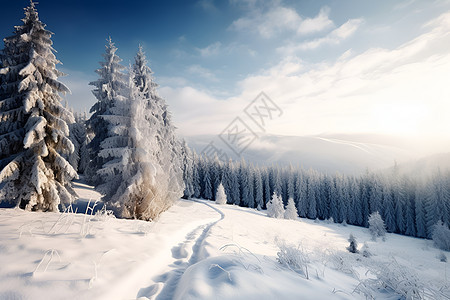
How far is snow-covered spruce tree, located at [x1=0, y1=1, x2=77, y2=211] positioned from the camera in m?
9.78

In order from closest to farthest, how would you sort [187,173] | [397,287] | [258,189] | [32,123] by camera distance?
[397,287] < [32,123] < [187,173] < [258,189]

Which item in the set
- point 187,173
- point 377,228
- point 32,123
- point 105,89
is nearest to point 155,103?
point 105,89

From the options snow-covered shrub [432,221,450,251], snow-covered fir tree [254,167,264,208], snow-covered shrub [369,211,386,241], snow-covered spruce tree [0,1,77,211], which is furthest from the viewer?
snow-covered fir tree [254,167,264,208]

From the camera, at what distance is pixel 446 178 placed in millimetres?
45219

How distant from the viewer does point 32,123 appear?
33.6 ft

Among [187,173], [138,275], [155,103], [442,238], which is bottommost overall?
[442,238]

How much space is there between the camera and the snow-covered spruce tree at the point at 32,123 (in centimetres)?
978

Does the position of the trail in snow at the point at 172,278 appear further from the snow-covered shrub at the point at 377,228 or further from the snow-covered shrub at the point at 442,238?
the snow-covered shrub at the point at 442,238

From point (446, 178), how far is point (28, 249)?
70.2m

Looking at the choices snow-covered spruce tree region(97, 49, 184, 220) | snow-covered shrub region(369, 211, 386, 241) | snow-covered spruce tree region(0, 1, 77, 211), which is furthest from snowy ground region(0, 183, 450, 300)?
snow-covered shrub region(369, 211, 386, 241)

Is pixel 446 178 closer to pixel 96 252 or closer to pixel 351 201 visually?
pixel 351 201

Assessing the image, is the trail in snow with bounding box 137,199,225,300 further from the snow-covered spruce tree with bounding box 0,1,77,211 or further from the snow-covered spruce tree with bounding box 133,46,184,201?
the snow-covered spruce tree with bounding box 133,46,184,201

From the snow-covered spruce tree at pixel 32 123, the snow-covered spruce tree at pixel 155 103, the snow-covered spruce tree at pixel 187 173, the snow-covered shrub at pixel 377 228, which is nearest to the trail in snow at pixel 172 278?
the snow-covered spruce tree at pixel 32 123

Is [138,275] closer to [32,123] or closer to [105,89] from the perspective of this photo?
[32,123]
